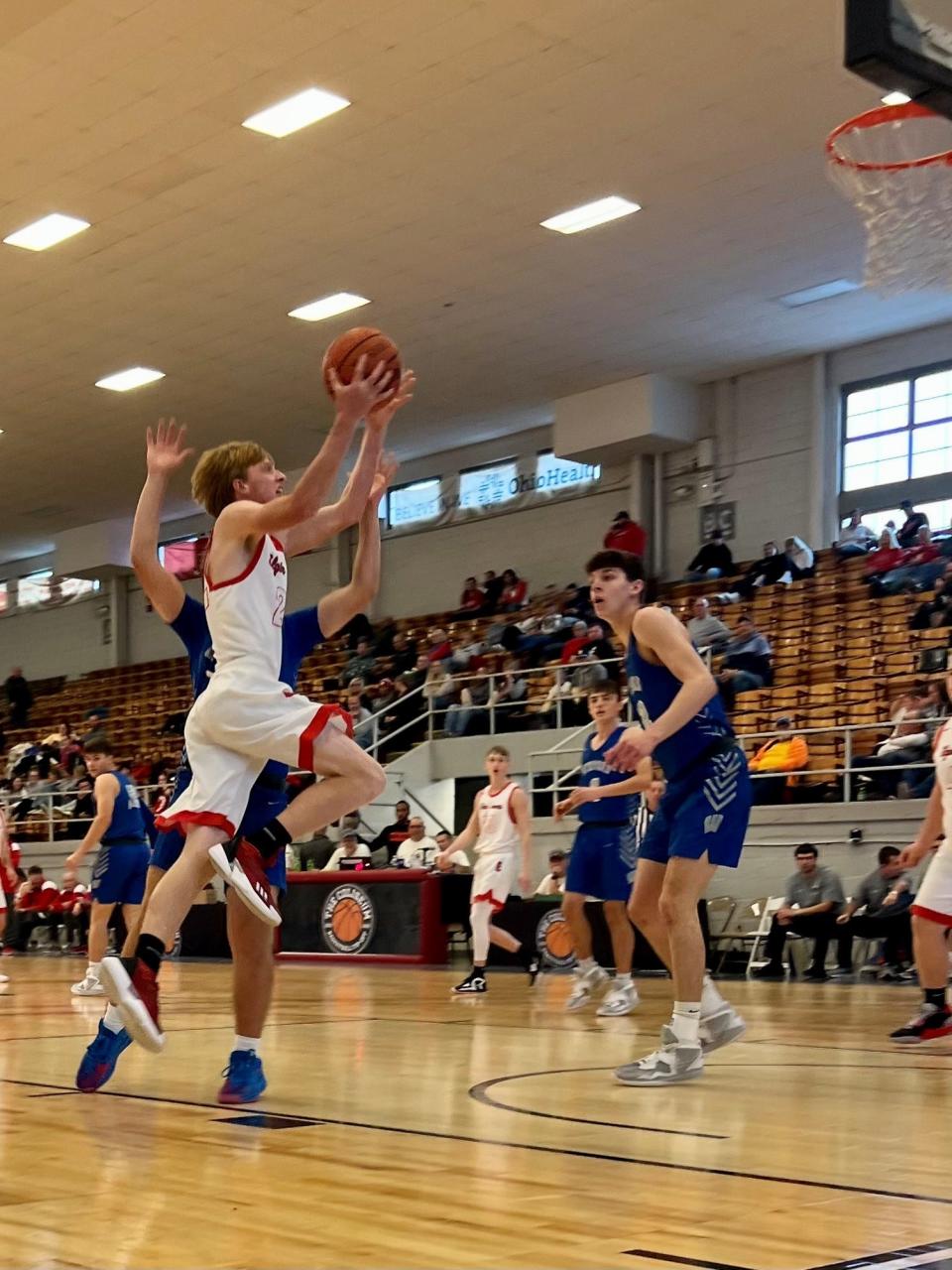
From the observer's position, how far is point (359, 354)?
5.07m

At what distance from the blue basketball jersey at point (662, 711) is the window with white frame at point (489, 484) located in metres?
19.9

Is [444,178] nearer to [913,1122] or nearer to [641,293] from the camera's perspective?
[641,293]

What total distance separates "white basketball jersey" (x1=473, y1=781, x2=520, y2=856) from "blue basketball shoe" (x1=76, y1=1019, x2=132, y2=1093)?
25.5 feet

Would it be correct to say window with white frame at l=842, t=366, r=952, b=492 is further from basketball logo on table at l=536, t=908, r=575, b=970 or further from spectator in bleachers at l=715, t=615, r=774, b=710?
basketball logo on table at l=536, t=908, r=575, b=970

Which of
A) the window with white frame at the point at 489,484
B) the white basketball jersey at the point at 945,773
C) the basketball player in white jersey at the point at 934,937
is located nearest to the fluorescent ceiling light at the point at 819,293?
the window with white frame at the point at 489,484

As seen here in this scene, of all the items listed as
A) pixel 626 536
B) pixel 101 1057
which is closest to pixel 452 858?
pixel 626 536

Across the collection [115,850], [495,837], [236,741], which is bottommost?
[115,850]

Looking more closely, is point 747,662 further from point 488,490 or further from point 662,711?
point 662,711

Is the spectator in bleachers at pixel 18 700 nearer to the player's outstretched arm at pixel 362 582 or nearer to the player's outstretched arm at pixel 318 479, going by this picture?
the player's outstretched arm at pixel 362 582

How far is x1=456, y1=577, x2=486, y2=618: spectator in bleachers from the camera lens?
976 inches

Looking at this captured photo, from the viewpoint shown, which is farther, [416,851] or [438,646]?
[438,646]

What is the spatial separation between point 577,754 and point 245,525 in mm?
13929

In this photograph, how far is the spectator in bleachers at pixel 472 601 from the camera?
24781 millimetres

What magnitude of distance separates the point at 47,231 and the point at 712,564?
9744mm
